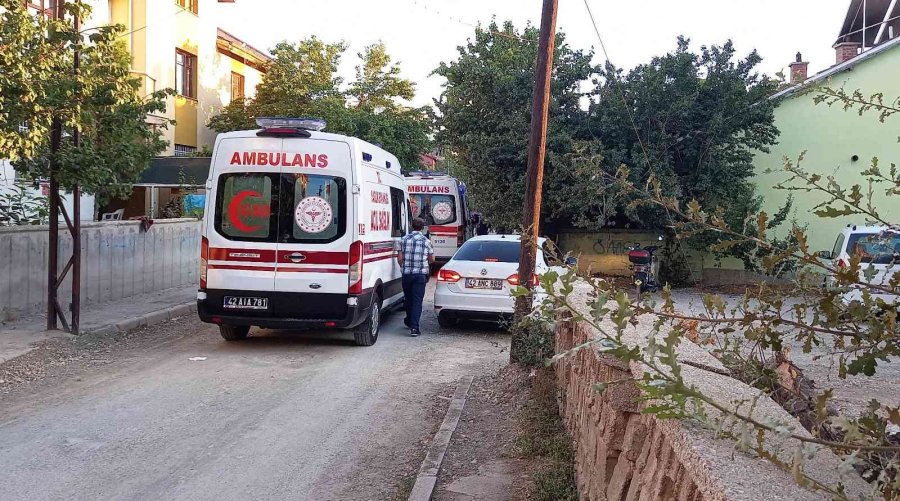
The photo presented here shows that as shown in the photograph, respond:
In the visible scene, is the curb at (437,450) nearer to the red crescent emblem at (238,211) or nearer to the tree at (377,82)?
the red crescent emblem at (238,211)

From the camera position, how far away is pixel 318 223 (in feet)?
32.8

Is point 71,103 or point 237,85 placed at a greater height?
point 237,85

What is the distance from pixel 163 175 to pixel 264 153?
11.3 metres

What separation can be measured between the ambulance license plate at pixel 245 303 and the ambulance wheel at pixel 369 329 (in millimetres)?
1372

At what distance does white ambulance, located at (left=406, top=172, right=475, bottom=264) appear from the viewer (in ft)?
72.9

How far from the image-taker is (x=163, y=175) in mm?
20062

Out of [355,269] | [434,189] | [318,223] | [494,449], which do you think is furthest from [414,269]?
[434,189]

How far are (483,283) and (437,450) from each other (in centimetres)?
571

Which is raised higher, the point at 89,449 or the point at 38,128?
the point at 38,128

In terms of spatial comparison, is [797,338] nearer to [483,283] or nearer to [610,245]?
[483,283]

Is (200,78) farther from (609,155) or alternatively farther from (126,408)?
(126,408)

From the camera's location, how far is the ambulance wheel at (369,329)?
10.7 metres

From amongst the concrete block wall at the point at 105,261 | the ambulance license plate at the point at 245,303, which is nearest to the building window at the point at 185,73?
the concrete block wall at the point at 105,261

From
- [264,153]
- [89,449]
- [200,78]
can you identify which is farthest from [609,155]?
[200,78]
